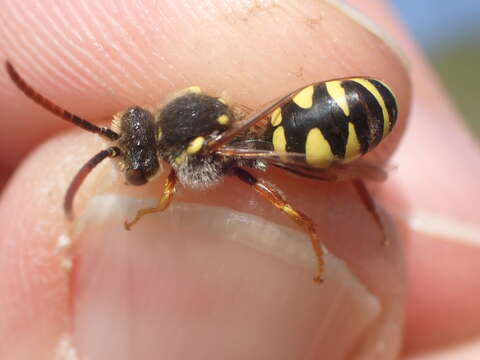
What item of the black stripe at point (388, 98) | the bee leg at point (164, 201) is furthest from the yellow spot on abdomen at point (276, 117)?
the bee leg at point (164, 201)

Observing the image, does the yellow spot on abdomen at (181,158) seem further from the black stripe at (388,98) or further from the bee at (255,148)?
the black stripe at (388,98)

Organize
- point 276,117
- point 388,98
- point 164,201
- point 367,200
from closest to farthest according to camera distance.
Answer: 1. point 164,201
2. point 388,98
3. point 276,117
4. point 367,200

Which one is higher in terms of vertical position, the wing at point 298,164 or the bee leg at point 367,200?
the wing at point 298,164

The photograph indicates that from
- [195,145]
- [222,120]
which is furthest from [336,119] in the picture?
[195,145]

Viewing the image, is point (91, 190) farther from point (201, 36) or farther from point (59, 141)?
point (201, 36)

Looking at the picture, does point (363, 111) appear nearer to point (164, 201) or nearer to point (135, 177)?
point (164, 201)

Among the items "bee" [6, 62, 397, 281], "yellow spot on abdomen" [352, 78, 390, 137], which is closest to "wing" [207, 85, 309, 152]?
"bee" [6, 62, 397, 281]

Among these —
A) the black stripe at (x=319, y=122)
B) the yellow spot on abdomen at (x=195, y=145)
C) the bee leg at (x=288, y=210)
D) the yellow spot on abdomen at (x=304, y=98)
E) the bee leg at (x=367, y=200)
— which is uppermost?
the yellow spot on abdomen at (x=195, y=145)

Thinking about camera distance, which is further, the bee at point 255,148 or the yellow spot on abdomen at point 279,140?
the yellow spot on abdomen at point 279,140
